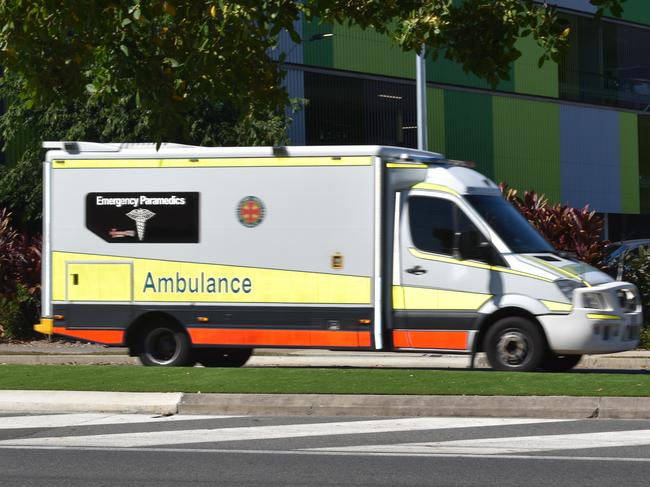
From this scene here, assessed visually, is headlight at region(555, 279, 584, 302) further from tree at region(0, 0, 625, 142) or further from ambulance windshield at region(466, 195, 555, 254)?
tree at region(0, 0, 625, 142)

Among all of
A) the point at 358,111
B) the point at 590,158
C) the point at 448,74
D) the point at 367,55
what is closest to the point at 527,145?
the point at 590,158

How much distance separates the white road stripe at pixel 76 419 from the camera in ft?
39.6

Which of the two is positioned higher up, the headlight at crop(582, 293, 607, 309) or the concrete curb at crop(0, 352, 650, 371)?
the headlight at crop(582, 293, 607, 309)

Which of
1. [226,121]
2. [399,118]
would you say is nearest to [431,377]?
[226,121]

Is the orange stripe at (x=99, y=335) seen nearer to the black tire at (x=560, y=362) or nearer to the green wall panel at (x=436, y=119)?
the black tire at (x=560, y=362)

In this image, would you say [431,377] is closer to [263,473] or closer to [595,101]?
[263,473]

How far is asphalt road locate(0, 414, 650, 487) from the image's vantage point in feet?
29.2

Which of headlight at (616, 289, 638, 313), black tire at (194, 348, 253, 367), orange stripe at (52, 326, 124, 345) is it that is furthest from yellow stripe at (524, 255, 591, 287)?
orange stripe at (52, 326, 124, 345)

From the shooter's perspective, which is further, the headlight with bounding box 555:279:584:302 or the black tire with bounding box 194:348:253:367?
the black tire with bounding box 194:348:253:367

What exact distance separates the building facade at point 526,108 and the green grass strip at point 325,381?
2229 centimetres

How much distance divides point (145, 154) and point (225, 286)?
76.1 inches

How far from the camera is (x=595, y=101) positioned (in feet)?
165

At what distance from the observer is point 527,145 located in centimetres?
4722

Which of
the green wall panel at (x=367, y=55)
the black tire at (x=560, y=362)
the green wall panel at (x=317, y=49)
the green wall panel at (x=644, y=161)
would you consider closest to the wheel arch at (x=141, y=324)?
the black tire at (x=560, y=362)
